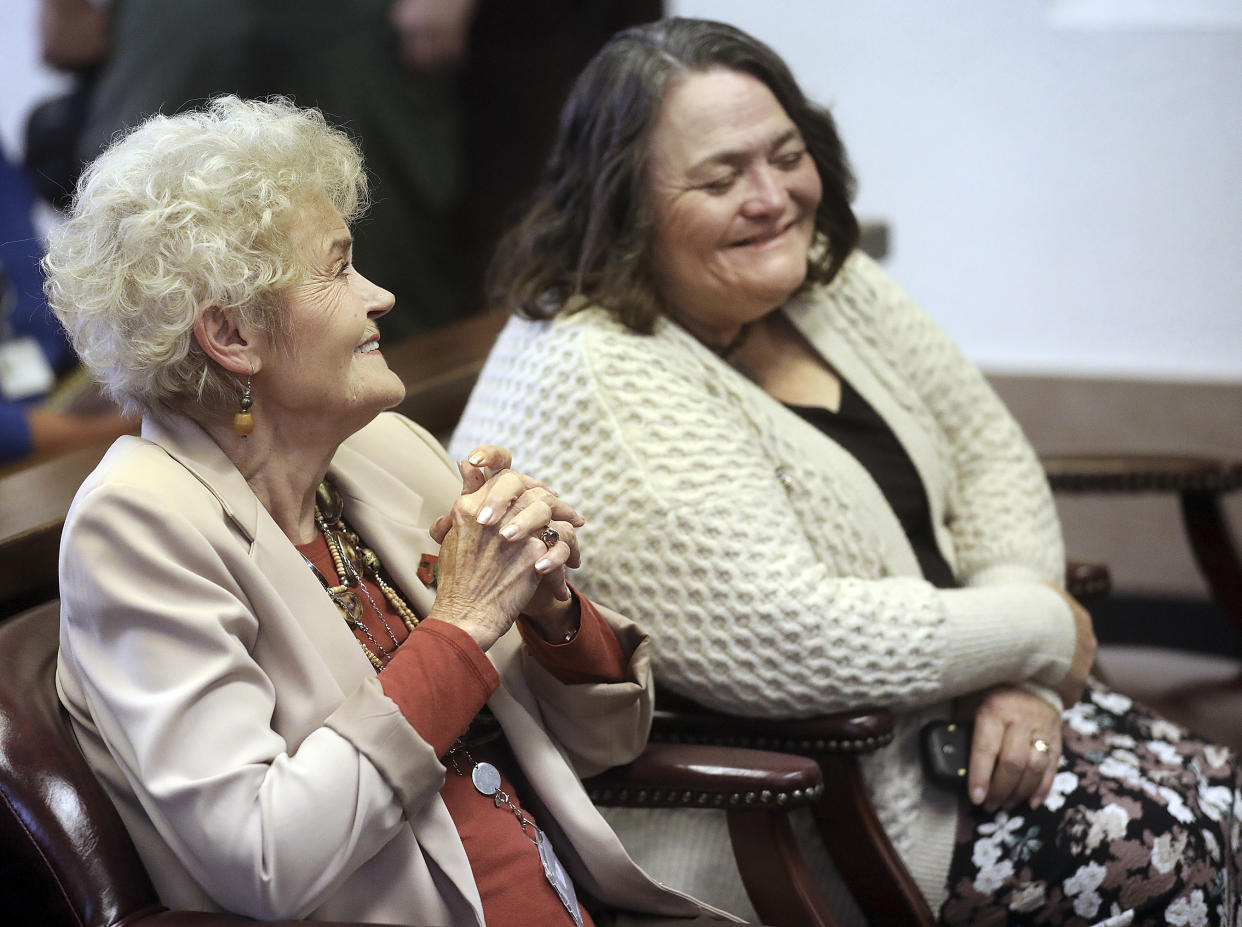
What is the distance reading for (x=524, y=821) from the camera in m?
1.34

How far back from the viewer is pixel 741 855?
1450 mm

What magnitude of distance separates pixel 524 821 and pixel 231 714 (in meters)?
0.39

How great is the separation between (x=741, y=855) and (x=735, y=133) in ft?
3.07

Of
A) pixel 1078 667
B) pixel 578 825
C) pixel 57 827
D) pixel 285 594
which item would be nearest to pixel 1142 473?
pixel 1078 667

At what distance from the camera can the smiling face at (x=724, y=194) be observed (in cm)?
168

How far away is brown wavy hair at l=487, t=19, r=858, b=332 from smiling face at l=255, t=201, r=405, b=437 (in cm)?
48

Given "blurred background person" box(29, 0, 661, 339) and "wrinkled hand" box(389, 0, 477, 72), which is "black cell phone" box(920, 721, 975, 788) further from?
"wrinkled hand" box(389, 0, 477, 72)

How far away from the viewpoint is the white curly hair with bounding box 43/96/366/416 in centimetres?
114

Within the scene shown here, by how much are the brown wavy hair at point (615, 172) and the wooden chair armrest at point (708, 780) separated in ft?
1.87

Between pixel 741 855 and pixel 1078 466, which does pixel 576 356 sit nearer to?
pixel 741 855

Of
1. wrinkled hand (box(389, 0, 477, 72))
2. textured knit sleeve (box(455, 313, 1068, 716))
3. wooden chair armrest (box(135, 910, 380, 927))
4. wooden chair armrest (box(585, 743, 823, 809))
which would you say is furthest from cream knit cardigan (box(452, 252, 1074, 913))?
wrinkled hand (box(389, 0, 477, 72))

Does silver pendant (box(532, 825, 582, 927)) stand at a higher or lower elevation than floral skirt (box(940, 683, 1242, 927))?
higher

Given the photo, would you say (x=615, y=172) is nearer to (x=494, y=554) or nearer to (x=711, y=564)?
(x=711, y=564)

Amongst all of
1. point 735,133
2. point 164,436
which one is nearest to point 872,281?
point 735,133
